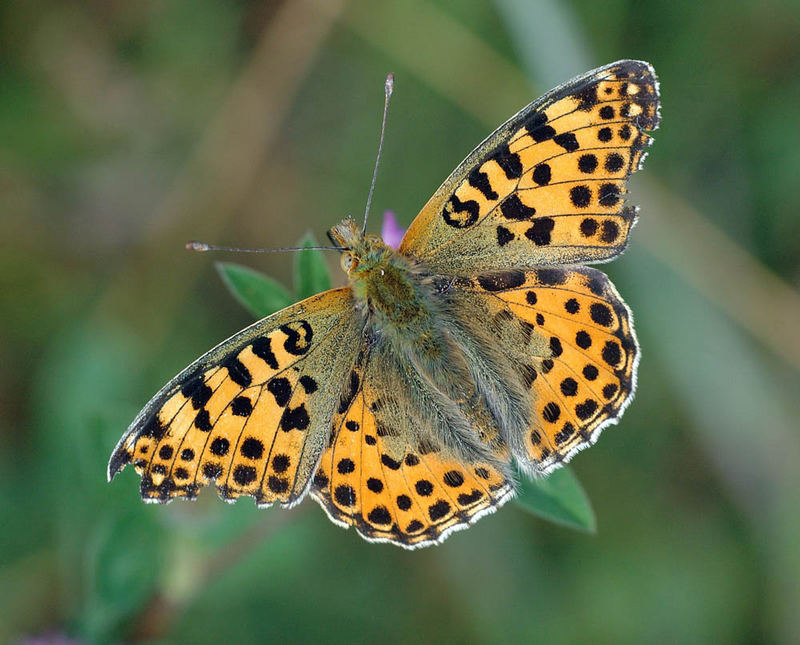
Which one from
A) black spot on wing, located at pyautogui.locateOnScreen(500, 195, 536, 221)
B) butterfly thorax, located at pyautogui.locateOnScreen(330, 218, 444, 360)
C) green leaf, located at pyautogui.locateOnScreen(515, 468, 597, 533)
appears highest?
black spot on wing, located at pyautogui.locateOnScreen(500, 195, 536, 221)

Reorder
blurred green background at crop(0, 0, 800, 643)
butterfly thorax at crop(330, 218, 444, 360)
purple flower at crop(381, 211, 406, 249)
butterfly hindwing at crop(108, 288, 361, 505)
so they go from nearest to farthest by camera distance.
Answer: butterfly hindwing at crop(108, 288, 361, 505)
butterfly thorax at crop(330, 218, 444, 360)
purple flower at crop(381, 211, 406, 249)
blurred green background at crop(0, 0, 800, 643)

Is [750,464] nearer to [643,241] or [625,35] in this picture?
[643,241]

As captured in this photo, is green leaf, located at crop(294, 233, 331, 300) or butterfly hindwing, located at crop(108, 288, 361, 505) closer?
butterfly hindwing, located at crop(108, 288, 361, 505)

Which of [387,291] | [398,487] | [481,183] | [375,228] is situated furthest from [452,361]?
[375,228]

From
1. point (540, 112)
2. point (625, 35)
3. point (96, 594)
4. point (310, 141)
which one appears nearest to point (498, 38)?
point (625, 35)

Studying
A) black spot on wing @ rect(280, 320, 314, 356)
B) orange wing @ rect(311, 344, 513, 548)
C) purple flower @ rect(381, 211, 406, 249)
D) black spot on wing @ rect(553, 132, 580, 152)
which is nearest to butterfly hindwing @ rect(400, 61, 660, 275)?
black spot on wing @ rect(553, 132, 580, 152)

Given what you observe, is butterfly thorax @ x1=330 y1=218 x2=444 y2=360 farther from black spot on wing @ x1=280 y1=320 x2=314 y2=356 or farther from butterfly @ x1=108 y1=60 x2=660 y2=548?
black spot on wing @ x1=280 y1=320 x2=314 y2=356

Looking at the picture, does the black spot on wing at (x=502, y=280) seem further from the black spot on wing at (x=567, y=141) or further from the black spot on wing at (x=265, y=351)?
the black spot on wing at (x=265, y=351)
